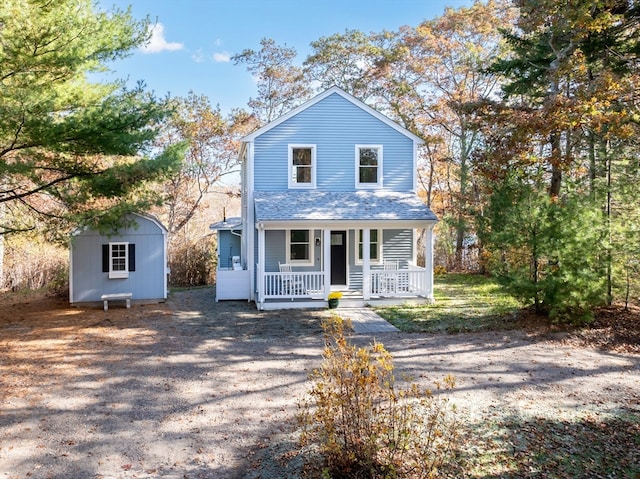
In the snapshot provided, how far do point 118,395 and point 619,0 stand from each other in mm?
11222

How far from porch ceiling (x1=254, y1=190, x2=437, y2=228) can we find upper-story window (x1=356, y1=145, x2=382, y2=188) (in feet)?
1.24

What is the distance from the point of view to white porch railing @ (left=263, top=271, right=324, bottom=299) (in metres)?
13.6

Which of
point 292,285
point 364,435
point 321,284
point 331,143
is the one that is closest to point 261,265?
point 292,285

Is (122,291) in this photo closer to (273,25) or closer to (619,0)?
(619,0)

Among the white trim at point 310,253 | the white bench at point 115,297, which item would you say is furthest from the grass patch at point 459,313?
the white bench at point 115,297

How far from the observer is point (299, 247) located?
1533cm

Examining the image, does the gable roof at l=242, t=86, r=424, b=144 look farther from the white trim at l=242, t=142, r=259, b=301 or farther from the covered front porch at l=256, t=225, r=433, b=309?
the covered front porch at l=256, t=225, r=433, b=309

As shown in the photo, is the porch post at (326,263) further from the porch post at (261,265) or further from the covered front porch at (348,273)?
the porch post at (261,265)

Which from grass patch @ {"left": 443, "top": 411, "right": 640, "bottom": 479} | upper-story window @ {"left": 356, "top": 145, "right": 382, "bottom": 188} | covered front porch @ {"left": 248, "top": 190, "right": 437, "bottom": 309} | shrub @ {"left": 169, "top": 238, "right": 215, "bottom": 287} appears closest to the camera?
grass patch @ {"left": 443, "top": 411, "right": 640, "bottom": 479}

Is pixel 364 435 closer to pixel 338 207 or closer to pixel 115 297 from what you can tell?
pixel 338 207

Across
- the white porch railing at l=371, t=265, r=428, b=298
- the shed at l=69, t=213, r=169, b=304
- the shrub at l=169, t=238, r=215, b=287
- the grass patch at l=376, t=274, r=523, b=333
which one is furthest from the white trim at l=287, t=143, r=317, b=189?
the shrub at l=169, t=238, r=215, b=287

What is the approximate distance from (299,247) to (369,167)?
3798 millimetres

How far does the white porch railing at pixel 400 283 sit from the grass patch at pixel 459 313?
596 mm

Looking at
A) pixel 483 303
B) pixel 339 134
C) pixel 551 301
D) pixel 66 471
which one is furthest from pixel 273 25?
pixel 66 471
